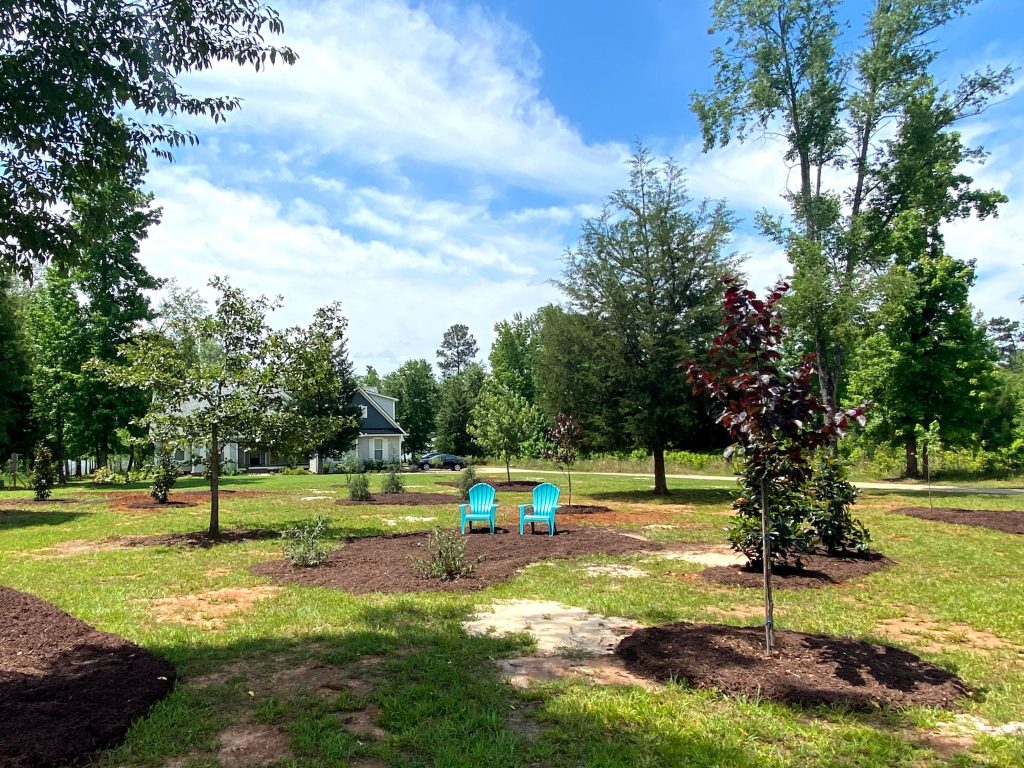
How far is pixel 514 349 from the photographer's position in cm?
6328

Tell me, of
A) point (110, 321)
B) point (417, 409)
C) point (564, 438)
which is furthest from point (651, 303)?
point (417, 409)

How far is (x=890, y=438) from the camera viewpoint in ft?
87.5

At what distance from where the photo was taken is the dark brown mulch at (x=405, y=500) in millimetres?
16766

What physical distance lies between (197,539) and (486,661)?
25.5 ft

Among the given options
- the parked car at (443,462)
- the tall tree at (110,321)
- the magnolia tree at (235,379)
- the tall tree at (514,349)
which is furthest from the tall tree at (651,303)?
the tall tree at (514,349)

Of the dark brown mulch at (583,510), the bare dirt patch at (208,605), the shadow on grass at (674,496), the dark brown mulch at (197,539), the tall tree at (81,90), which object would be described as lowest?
the shadow on grass at (674,496)

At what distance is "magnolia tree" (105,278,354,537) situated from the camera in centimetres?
1015

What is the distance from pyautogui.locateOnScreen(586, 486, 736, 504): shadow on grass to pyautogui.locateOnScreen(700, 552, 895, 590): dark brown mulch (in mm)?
8262

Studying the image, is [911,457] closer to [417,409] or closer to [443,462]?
[443,462]

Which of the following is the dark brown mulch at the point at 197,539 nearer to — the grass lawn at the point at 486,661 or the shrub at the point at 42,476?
the grass lawn at the point at 486,661

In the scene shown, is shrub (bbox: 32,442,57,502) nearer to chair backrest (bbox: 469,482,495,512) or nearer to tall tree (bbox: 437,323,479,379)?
chair backrest (bbox: 469,482,495,512)

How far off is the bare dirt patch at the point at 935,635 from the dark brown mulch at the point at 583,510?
9.21 m

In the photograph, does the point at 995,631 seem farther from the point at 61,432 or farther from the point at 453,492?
the point at 61,432

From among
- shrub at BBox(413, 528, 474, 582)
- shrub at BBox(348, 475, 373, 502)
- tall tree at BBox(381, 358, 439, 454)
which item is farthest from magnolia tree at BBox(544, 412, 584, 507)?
tall tree at BBox(381, 358, 439, 454)
